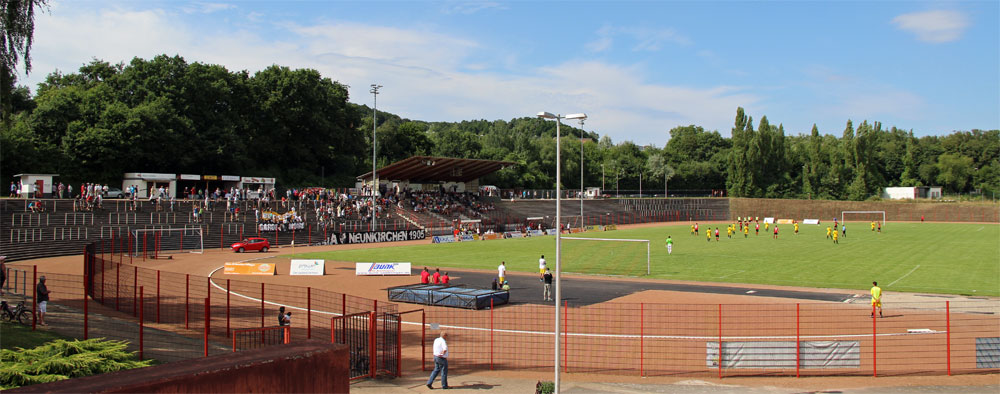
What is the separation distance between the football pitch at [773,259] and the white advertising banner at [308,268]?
686cm

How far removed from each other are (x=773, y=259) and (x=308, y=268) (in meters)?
31.4

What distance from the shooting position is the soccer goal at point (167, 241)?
155 ft

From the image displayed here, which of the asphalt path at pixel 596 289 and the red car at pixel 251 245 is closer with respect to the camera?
the asphalt path at pixel 596 289

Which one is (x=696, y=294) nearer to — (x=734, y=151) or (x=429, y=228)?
(x=429, y=228)

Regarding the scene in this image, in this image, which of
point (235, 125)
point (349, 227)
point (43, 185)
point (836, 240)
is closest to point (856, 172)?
point (836, 240)

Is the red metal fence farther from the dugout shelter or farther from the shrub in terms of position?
the dugout shelter

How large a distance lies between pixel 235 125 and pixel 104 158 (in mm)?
19659

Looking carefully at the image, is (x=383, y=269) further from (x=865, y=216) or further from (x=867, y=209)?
(x=867, y=209)

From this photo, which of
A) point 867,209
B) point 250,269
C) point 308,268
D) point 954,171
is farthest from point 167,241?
point 954,171

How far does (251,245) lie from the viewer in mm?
51688

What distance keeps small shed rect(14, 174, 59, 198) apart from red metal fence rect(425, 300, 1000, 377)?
45261 mm

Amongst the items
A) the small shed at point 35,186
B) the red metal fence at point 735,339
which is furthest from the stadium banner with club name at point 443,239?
the red metal fence at point 735,339

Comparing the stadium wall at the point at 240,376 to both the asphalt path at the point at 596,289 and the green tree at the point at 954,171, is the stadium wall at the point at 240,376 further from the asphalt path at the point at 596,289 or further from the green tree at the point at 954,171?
the green tree at the point at 954,171

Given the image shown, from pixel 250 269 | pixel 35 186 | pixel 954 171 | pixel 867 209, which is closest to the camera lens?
pixel 250 269
